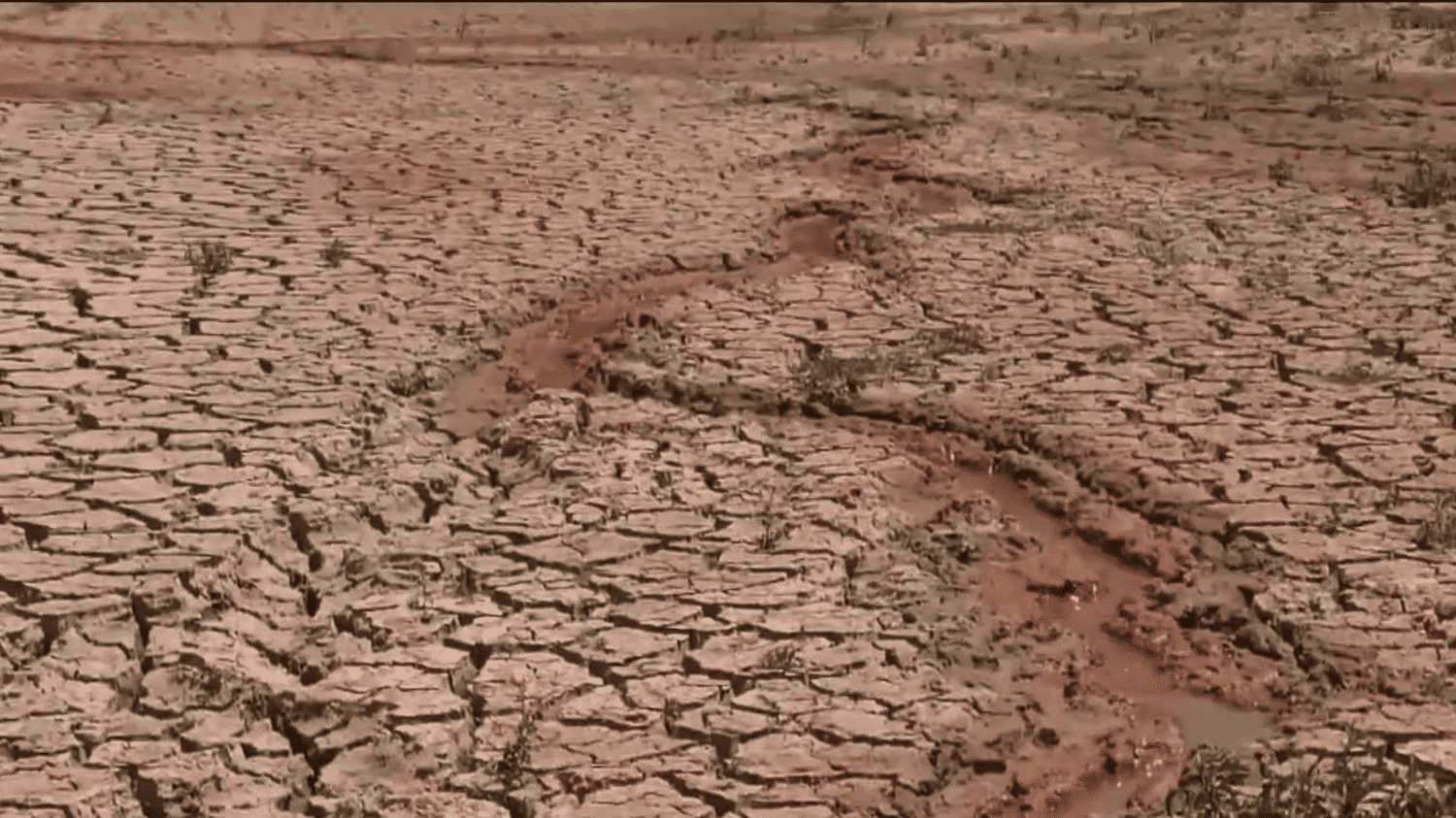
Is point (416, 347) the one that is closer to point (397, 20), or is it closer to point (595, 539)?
point (595, 539)

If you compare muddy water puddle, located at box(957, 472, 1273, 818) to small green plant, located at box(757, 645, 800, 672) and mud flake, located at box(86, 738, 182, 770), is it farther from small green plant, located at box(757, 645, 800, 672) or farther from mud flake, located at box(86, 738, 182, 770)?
mud flake, located at box(86, 738, 182, 770)

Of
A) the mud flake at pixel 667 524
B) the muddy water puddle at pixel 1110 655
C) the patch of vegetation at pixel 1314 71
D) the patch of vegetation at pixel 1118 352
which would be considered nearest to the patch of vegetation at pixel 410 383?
the mud flake at pixel 667 524

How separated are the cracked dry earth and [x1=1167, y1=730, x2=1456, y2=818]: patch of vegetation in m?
0.08

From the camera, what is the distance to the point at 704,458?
4156 mm

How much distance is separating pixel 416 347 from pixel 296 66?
14.7 feet

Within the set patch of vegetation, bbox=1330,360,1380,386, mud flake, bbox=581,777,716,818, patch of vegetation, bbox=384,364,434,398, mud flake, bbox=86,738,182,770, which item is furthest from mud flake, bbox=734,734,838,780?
patch of vegetation, bbox=1330,360,1380,386

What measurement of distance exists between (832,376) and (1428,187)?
3.12m

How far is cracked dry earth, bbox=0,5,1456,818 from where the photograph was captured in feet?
9.94

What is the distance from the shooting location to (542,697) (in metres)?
3.13

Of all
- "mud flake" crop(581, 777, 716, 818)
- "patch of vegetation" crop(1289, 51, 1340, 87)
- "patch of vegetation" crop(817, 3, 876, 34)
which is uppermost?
"patch of vegetation" crop(817, 3, 876, 34)

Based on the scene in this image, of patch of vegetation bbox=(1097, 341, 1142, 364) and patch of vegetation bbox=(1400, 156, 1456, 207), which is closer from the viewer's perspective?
patch of vegetation bbox=(1097, 341, 1142, 364)

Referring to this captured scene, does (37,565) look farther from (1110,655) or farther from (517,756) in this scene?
(1110,655)

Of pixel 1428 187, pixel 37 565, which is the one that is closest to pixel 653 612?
pixel 37 565

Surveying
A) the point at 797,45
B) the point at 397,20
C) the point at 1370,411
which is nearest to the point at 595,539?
the point at 1370,411
